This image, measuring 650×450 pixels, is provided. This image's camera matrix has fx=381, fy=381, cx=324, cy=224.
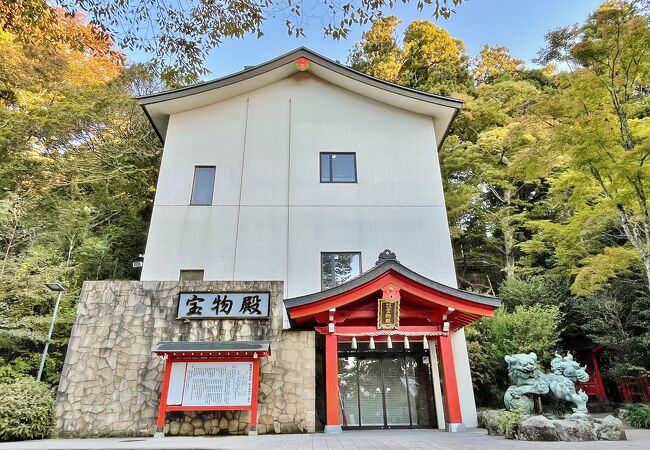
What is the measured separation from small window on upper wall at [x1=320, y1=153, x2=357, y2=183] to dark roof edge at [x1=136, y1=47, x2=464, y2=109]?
244 cm

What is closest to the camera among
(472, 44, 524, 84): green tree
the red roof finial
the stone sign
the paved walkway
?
the paved walkway

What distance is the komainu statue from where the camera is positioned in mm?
7988

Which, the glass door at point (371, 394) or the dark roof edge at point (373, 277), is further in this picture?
the glass door at point (371, 394)

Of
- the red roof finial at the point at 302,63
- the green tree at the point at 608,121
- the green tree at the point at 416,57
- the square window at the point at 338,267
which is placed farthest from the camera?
A: the green tree at the point at 416,57

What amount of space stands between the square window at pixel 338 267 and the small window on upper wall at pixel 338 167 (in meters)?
2.32

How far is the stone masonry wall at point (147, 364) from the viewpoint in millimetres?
7695

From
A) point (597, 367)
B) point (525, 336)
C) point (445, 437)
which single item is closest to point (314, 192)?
point (445, 437)

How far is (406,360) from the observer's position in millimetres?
9664

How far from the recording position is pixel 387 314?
8.38 m

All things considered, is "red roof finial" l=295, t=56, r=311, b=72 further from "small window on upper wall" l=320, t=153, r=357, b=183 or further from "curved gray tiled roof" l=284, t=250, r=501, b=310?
"curved gray tiled roof" l=284, t=250, r=501, b=310

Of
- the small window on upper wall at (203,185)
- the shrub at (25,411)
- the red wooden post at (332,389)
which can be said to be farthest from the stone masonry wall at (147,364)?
the small window on upper wall at (203,185)

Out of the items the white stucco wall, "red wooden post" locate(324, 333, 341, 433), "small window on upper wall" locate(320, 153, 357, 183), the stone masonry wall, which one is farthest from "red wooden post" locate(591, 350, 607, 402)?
the stone masonry wall

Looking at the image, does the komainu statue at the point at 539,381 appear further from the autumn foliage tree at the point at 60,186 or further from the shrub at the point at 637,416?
the autumn foliage tree at the point at 60,186

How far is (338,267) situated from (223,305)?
128 inches
